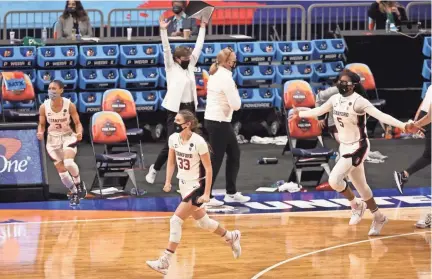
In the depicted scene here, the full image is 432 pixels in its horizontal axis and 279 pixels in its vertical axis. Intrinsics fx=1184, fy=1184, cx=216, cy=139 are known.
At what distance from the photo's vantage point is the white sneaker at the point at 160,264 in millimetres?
12719

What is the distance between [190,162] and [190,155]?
0.27 ft

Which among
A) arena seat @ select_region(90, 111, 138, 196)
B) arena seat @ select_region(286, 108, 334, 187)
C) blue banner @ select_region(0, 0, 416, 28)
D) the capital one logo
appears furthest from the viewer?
blue banner @ select_region(0, 0, 416, 28)

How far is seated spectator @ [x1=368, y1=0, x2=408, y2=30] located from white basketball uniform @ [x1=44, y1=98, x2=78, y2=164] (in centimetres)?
861

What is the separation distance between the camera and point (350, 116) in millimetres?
14547

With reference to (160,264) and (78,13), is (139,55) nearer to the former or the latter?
(78,13)

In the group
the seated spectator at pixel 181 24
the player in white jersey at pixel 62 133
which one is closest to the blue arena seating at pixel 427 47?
the seated spectator at pixel 181 24

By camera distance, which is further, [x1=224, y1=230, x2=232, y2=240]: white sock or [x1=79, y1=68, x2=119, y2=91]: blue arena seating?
[x1=79, y1=68, x2=119, y2=91]: blue arena seating

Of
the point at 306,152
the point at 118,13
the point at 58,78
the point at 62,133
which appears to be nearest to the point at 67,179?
the point at 62,133

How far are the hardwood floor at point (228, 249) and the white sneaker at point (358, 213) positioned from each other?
0.30 ft

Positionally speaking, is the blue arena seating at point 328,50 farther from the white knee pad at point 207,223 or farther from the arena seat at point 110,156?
the white knee pad at point 207,223

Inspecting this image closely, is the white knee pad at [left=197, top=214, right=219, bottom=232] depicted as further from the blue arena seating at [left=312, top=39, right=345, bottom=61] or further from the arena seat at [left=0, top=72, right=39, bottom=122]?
the blue arena seating at [left=312, top=39, right=345, bottom=61]

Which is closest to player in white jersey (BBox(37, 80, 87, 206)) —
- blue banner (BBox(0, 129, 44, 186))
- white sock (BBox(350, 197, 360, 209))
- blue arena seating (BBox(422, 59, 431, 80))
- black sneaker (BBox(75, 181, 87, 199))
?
black sneaker (BBox(75, 181, 87, 199))

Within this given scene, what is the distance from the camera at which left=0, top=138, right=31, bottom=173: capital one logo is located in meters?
16.6

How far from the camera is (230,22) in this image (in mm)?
23625
